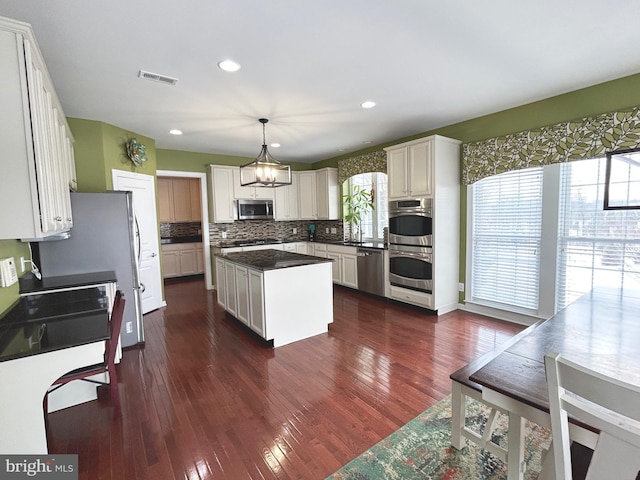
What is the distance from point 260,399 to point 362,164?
4.22m

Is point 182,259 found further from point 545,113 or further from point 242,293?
point 545,113

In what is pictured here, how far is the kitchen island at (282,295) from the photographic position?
316 cm

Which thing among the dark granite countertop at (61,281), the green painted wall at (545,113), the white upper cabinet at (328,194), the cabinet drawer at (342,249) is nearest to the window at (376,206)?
the white upper cabinet at (328,194)

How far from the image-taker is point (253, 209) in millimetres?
6066

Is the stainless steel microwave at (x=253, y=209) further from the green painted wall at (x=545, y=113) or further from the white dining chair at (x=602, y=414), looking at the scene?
the white dining chair at (x=602, y=414)

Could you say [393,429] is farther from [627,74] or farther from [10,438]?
[627,74]

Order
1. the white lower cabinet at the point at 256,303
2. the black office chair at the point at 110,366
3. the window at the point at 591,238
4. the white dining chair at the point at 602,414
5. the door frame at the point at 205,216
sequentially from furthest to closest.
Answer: the door frame at the point at 205,216 < the white lower cabinet at the point at 256,303 < the window at the point at 591,238 < the black office chair at the point at 110,366 < the white dining chair at the point at 602,414

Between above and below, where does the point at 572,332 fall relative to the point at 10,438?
above

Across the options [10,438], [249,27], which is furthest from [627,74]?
[10,438]

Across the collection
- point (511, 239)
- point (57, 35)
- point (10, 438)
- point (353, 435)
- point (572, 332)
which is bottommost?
point (353, 435)

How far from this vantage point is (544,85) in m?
2.92

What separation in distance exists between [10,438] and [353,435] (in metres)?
1.74

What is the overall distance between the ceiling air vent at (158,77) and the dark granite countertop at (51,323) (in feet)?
5.97

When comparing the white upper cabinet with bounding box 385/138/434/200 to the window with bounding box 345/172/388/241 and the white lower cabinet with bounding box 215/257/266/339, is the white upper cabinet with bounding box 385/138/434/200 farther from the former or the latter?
the white lower cabinet with bounding box 215/257/266/339
